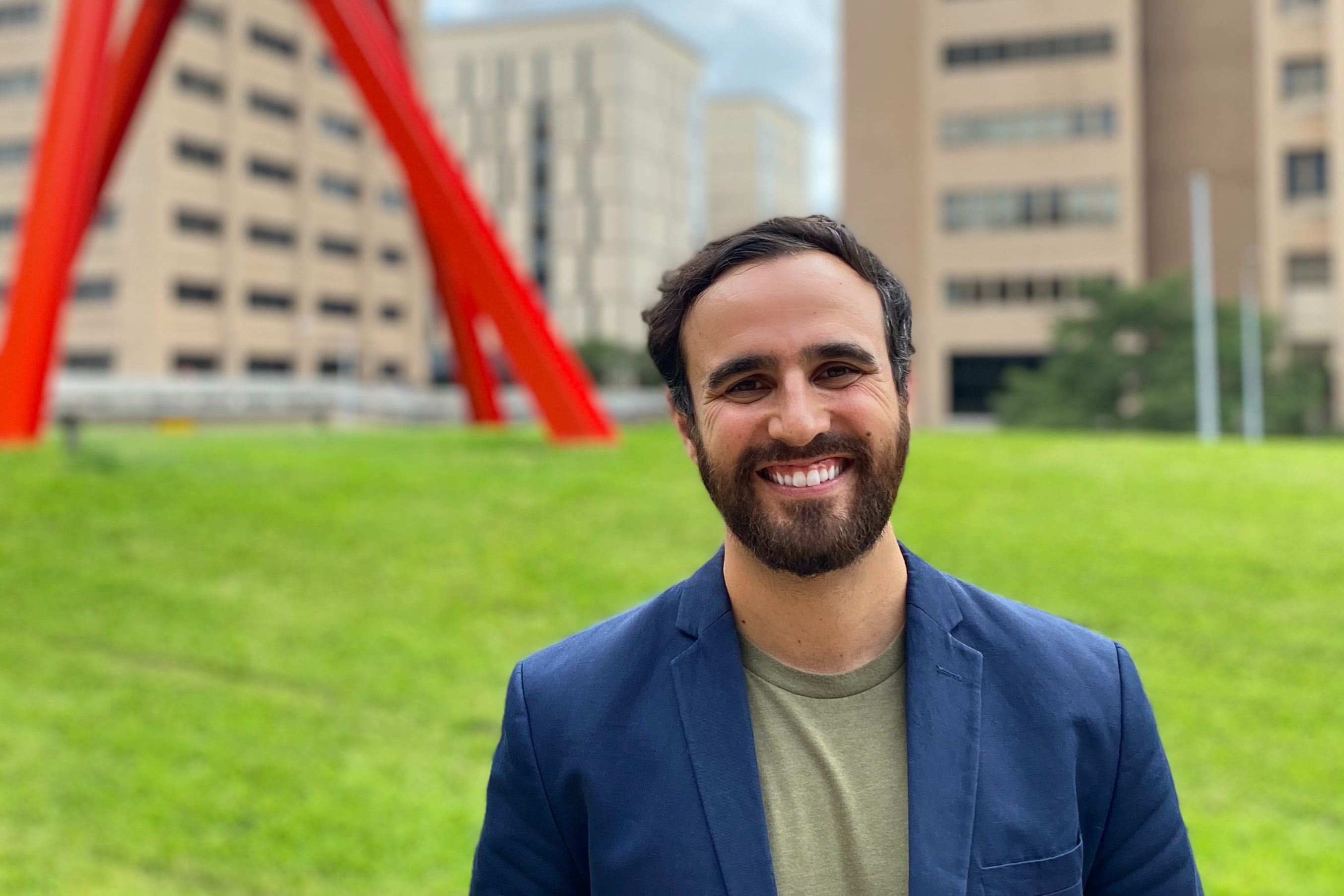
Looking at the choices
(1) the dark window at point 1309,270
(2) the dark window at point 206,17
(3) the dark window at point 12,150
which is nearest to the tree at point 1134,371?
(1) the dark window at point 1309,270

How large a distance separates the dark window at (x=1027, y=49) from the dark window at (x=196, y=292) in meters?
38.1

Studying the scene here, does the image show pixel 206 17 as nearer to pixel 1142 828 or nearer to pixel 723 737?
pixel 723 737

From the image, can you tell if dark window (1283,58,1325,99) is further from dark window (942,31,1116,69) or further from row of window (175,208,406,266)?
row of window (175,208,406,266)

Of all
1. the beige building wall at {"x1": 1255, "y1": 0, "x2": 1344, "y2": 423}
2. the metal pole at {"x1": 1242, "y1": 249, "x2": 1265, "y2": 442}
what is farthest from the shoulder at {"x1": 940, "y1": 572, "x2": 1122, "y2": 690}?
the beige building wall at {"x1": 1255, "y1": 0, "x2": 1344, "y2": 423}

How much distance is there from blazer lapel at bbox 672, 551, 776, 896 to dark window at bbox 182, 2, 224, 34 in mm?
66113

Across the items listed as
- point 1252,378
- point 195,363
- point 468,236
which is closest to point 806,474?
point 468,236

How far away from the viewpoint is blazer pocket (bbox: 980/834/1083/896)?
5.34 feet

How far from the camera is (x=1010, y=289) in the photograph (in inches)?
1948

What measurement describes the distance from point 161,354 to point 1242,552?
2210 inches

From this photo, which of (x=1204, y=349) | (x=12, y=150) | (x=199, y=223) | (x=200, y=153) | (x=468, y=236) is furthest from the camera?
(x=200, y=153)

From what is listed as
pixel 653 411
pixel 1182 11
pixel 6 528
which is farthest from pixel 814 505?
pixel 1182 11

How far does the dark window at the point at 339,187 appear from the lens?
67.4 m

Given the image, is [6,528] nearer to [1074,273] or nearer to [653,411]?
[653,411]

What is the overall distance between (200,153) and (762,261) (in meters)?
65.2
